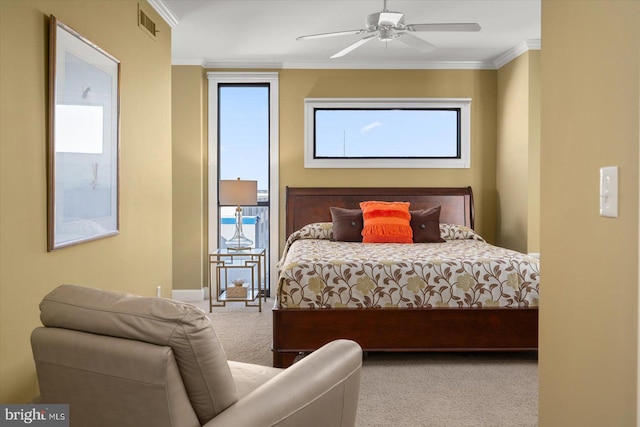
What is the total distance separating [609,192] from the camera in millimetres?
1170

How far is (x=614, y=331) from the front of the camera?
3.80ft

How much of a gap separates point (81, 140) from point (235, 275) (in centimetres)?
339

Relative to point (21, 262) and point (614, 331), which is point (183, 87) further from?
point (614, 331)

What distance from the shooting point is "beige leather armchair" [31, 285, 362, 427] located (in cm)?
131

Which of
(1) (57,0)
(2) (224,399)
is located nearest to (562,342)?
(2) (224,399)

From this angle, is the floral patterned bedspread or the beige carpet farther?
the floral patterned bedspread

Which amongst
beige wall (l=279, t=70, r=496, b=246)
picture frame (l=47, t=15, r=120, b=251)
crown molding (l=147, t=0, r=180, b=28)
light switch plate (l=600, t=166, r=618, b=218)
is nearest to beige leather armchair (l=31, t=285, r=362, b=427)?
light switch plate (l=600, t=166, r=618, b=218)

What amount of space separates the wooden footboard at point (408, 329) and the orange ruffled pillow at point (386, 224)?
1.47 m

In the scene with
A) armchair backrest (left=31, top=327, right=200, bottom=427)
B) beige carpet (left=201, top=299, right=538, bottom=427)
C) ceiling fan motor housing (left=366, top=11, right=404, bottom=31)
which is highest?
ceiling fan motor housing (left=366, top=11, right=404, bottom=31)

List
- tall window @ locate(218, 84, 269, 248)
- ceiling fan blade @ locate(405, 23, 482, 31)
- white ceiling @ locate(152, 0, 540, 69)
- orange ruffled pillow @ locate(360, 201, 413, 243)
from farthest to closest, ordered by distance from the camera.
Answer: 1. tall window @ locate(218, 84, 269, 248)
2. orange ruffled pillow @ locate(360, 201, 413, 243)
3. white ceiling @ locate(152, 0, 540, 69)
4. ceiling fan blade @ locate(405, 23, 482, 31)

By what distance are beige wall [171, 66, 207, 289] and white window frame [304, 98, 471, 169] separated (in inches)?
46.3

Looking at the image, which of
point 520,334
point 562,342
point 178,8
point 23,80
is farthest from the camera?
point 178,8

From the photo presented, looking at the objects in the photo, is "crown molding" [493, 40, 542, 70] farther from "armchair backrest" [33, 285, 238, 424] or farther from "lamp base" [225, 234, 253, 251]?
"armchair backrest" [33, 285, 238, 424]

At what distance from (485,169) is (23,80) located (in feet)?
16.0
